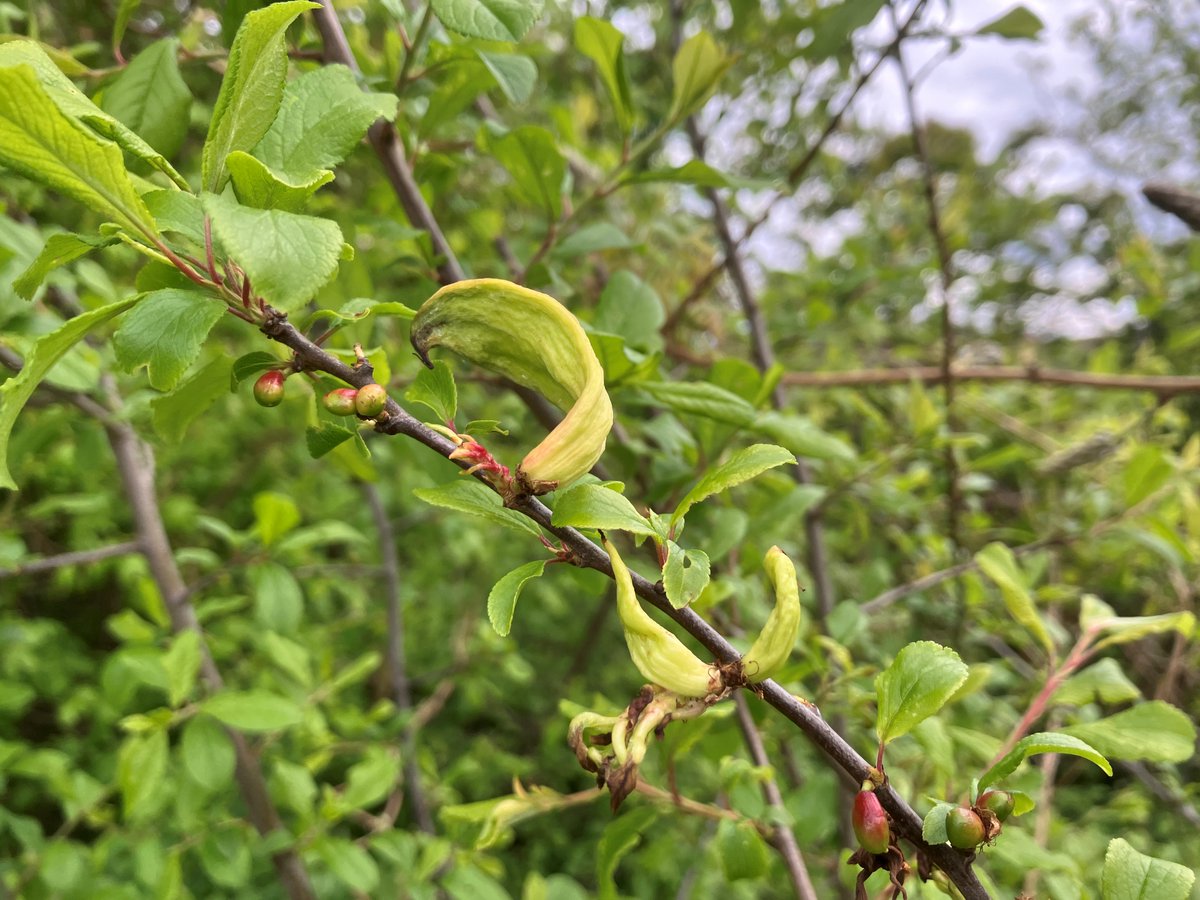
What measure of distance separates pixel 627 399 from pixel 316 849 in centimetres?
80

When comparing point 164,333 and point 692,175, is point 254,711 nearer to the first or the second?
point 164,333

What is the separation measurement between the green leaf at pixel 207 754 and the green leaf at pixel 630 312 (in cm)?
71

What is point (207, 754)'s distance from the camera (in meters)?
0.92

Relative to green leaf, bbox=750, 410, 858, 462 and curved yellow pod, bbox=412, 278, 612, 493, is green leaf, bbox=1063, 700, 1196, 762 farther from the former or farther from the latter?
curved yellow pod, bbox=412, 278, 612, 493

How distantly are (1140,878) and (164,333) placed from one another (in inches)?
23.6

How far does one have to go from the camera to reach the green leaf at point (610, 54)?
2.28 feet

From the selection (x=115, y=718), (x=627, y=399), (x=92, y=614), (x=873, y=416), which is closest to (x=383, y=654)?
(x=115, y=718)

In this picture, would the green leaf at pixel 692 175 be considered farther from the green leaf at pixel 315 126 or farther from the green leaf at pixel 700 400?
the green leaf at pixel 315 126

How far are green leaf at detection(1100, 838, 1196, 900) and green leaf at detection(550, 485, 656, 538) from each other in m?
0.32

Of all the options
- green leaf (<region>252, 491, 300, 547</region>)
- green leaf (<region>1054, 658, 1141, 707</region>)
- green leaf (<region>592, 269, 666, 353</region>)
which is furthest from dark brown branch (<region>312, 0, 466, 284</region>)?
green leaf (<region>1054, 658, 1141, 707</region>)

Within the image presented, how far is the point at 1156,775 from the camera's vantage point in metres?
1.65

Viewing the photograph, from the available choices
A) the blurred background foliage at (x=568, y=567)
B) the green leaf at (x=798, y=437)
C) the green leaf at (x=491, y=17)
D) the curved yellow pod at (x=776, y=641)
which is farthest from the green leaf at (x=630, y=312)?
the curved yellow pod at (x=776, y=641)

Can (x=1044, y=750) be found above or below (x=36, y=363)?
below

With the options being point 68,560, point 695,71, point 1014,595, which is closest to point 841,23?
point 695,71
